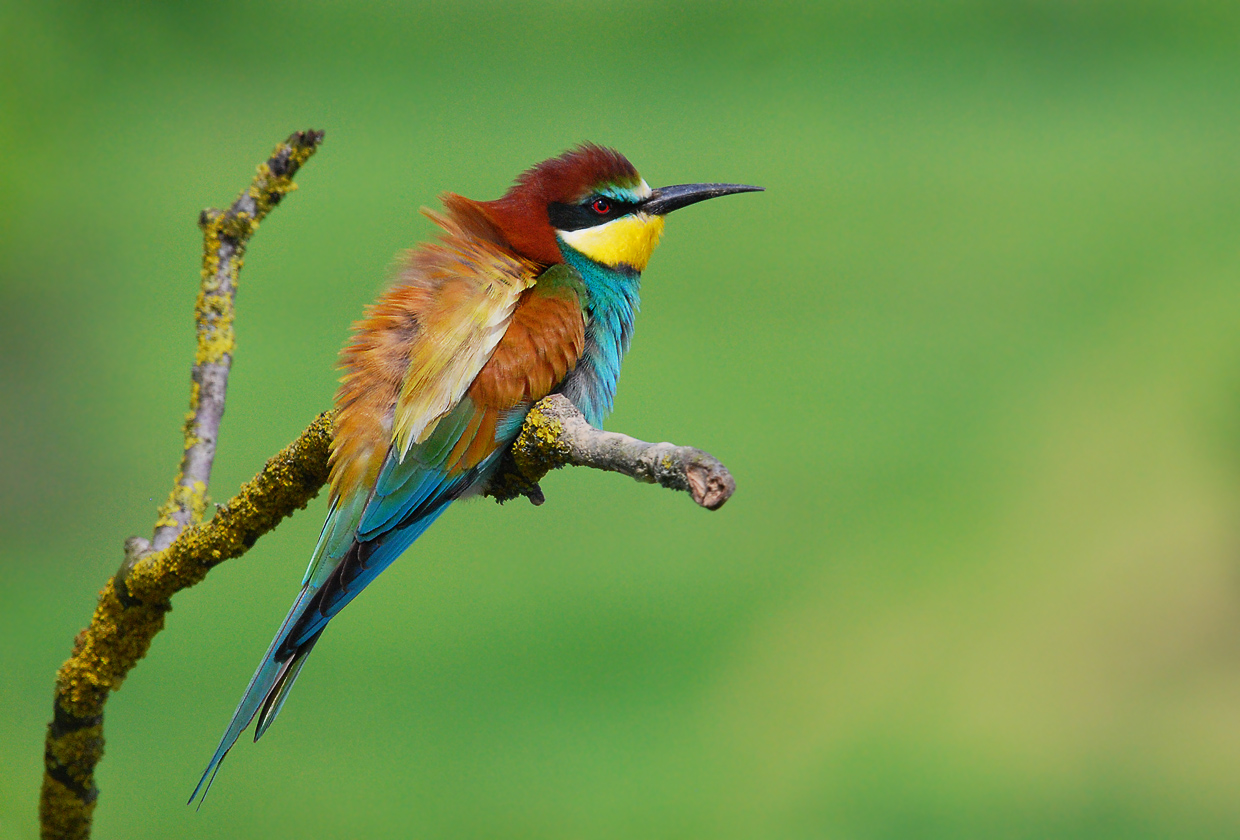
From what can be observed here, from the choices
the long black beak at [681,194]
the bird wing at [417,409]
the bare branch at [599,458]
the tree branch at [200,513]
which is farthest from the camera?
the long black beak at [681,194]

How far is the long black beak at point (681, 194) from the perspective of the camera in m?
1.41

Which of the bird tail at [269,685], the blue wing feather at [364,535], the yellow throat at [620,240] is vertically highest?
the yellow throat at [620,240]

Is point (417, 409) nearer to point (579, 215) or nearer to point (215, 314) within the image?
point (215, 314)

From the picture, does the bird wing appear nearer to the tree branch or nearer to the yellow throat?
the tree branch

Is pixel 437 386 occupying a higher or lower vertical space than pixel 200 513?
higher

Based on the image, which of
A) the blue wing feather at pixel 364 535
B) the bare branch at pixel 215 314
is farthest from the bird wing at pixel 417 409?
the bare branch at pixel 215 314

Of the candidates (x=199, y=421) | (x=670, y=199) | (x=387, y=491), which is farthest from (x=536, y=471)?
(x=670, y=199)

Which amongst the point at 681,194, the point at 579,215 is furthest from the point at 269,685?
the point at 681,194

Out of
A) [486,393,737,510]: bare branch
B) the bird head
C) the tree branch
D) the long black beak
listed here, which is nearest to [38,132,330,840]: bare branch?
the tree branch

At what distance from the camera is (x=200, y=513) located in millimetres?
995

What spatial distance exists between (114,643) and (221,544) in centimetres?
14

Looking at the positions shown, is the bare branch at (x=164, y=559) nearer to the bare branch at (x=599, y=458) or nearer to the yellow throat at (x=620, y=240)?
the bare branch at (x=599, y=458)

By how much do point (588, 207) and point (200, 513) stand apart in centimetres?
58

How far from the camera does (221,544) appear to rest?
0.91 meters
